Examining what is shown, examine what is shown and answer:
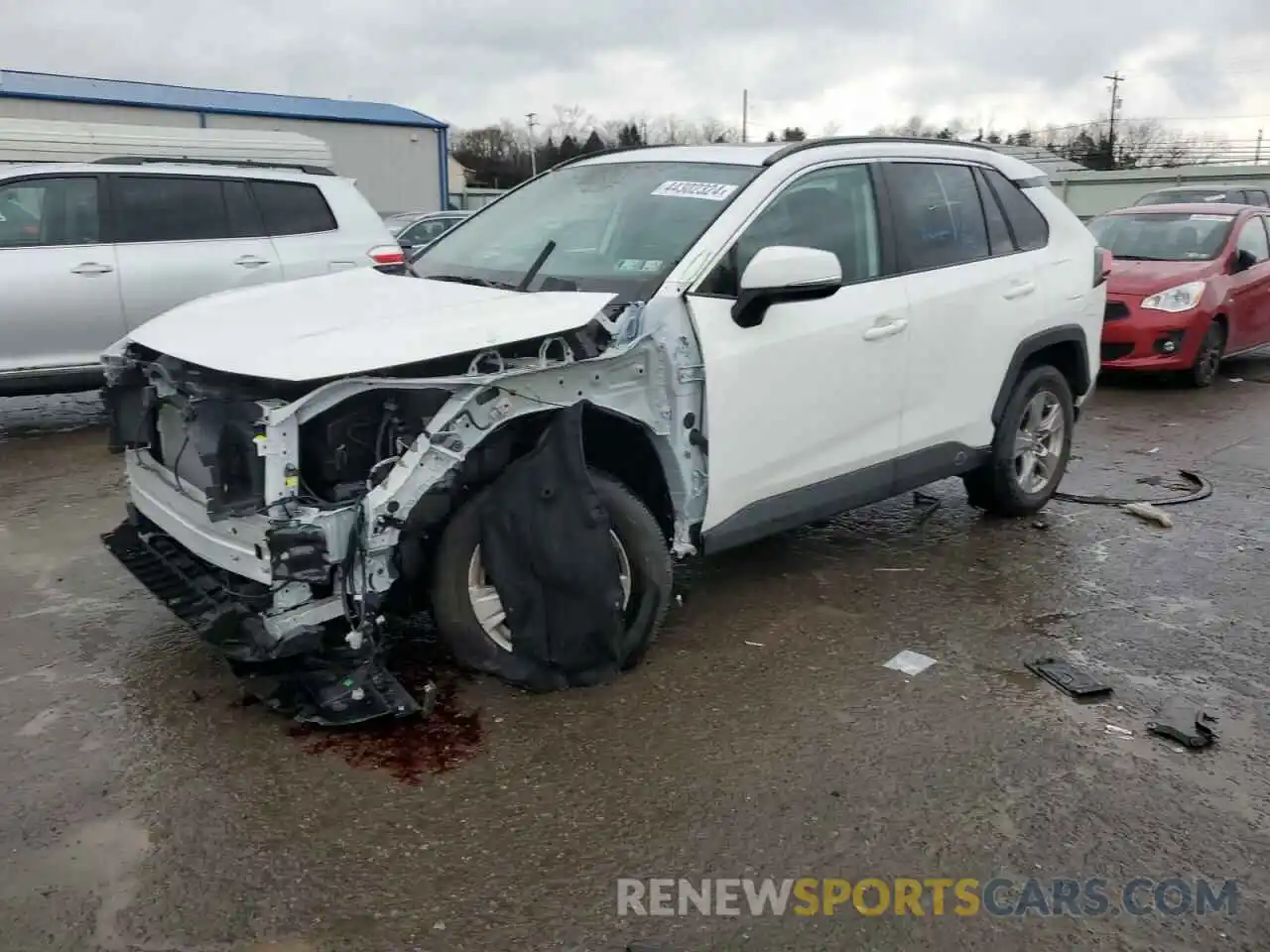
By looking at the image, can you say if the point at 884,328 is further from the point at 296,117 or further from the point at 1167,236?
the point at 296,117

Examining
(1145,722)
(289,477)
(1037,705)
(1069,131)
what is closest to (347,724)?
(289,477)

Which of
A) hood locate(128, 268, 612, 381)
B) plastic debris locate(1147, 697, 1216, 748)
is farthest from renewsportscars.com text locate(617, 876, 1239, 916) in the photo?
hood locate(128, 268, 612, 381)

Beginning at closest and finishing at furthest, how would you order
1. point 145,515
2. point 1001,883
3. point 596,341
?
point 1001,883 → point 596,341 → point 145,515

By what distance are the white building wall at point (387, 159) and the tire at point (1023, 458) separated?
24.6m

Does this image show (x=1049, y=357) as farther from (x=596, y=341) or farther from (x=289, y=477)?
(x=289, y=477)

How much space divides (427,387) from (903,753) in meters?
1.94

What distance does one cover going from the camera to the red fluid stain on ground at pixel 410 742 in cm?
334

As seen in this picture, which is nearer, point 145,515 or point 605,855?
point 605,855

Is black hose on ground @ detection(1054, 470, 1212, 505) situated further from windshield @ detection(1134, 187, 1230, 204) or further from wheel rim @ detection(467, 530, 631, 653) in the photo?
windshield @ detection(1134, 187, 1230, 204)

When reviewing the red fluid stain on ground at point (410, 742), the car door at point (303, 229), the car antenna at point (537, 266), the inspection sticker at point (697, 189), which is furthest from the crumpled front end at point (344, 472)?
the car door at point (303, 229)

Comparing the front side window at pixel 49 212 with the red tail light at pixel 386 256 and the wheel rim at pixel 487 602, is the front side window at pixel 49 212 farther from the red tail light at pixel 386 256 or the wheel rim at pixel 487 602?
the wheel rim at pixel 487 602

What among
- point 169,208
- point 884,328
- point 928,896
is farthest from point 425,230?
point 928,896

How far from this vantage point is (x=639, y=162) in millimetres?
4832

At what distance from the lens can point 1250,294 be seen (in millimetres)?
10258
